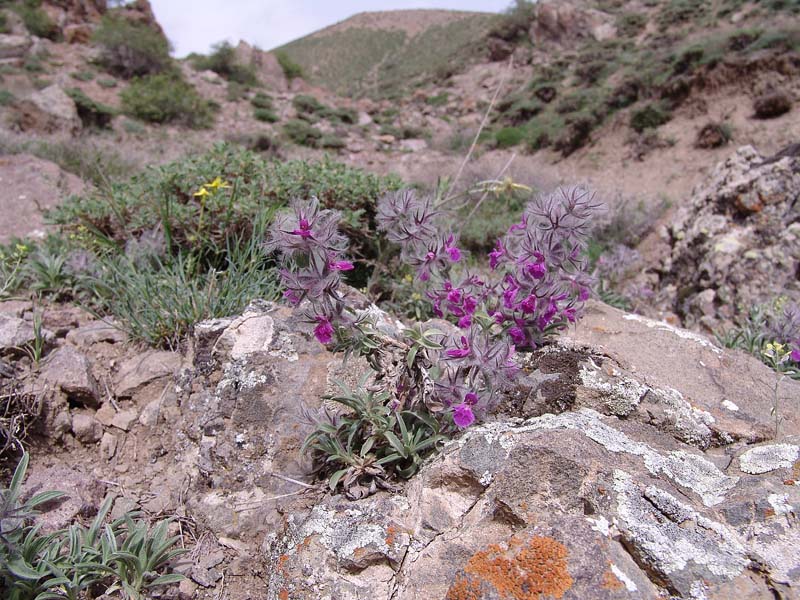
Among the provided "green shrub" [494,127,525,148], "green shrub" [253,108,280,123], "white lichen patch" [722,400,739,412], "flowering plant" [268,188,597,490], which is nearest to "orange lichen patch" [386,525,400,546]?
"flowering plant" [268,188,597,490]

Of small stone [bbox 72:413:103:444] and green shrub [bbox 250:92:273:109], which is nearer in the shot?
small stone [bbox 72:413:103:444]

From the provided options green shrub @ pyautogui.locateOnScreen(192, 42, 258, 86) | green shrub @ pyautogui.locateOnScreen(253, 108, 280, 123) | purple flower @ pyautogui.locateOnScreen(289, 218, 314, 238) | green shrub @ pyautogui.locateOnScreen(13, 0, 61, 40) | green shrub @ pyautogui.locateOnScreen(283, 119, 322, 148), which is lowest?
purple flower @ pyautogui.locateOnScreen(289, 218, 314, 238)

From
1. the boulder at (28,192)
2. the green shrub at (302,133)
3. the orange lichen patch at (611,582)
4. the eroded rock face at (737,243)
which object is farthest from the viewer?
the green shrub at (302,133)

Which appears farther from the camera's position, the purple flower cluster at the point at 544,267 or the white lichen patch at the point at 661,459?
the purple flower cluster at the point at 544,267

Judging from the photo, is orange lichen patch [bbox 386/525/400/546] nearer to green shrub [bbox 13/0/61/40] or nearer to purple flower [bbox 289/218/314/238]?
purple flower [bbox 289/218/314/238]

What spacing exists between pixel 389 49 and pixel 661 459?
64.4 metres

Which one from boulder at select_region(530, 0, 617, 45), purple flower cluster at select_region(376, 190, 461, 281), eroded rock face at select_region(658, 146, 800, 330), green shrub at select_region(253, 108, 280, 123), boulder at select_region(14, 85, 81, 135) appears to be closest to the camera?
purple flower cluster at select_region(376, 190, 461, 281)

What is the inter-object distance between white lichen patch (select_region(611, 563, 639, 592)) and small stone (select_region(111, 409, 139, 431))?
2211 millimetres

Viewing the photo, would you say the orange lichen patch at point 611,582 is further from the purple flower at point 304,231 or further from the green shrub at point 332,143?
the green shrub at point 332,143

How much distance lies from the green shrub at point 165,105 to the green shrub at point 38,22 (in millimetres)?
12856

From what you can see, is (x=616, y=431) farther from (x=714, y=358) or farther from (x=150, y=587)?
(x=150, y=587)

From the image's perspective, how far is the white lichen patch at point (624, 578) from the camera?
118cm

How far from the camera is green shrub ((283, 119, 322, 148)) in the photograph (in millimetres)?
19953

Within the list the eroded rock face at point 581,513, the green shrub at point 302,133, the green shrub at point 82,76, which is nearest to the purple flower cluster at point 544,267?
the eroded rock face at point 581,513
